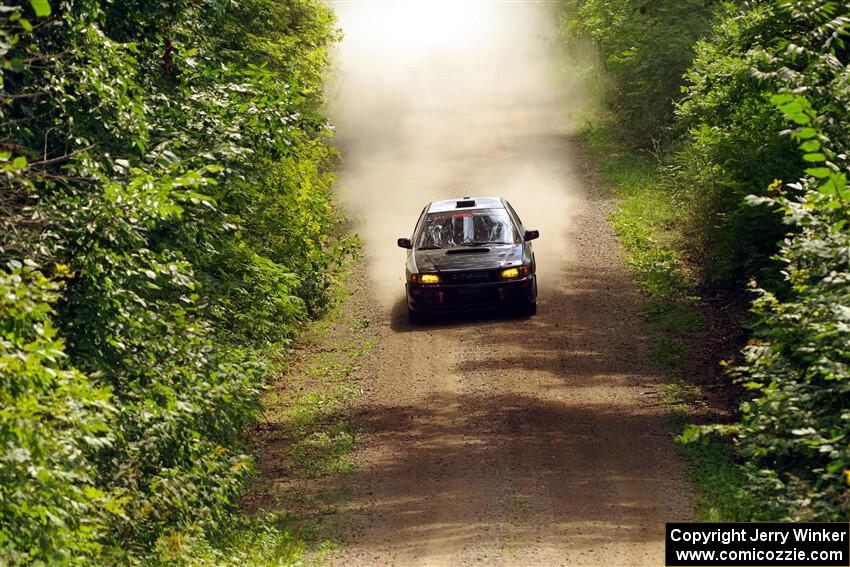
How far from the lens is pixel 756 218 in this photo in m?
16.3

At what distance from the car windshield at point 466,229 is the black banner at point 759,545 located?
9.73 meters

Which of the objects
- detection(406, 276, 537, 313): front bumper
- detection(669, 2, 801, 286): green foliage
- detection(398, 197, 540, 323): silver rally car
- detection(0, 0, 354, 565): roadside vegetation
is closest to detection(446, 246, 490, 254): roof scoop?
detection(398, 197, 540, 323): silver rally car

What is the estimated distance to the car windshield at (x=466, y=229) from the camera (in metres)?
19.2

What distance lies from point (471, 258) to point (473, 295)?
0.64m

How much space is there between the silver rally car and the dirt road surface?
550 millimetres

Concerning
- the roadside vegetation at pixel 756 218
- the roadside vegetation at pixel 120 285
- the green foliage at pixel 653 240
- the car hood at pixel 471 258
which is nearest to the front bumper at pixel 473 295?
the car hood at pixel 471 258

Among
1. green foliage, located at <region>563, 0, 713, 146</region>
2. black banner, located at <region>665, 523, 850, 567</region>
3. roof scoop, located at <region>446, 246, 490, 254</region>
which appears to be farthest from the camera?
green foliage, located at <region>563, 0, 713, 146</region>

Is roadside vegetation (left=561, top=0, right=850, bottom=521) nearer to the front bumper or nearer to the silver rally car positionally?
the front bumper

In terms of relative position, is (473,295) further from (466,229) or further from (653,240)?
(653,240)

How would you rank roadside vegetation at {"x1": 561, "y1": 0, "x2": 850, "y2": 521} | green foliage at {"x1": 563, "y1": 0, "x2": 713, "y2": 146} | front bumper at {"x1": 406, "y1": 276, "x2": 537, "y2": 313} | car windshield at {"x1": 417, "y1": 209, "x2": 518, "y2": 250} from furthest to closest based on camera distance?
green foliage at {"x1": 563, "y1": 0, "x2": 713, "y2": 146} < car windshield at {"x1": 417, "y1": 209, "x2": 518, "y2": 250} < front bumper at {"x1": 406, "y1": 276, "x2": 537, "y2": 313} < roadside vegetation at {"x1": 561, "y1": 0, "x2": 850, "y2": 521}

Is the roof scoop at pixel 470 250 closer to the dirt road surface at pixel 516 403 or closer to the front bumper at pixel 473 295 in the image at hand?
the front bumper at pixel 473 295

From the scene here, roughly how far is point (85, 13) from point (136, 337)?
3.03 metres

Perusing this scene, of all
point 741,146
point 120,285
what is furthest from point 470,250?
point 120,285

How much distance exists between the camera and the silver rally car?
18422mm
